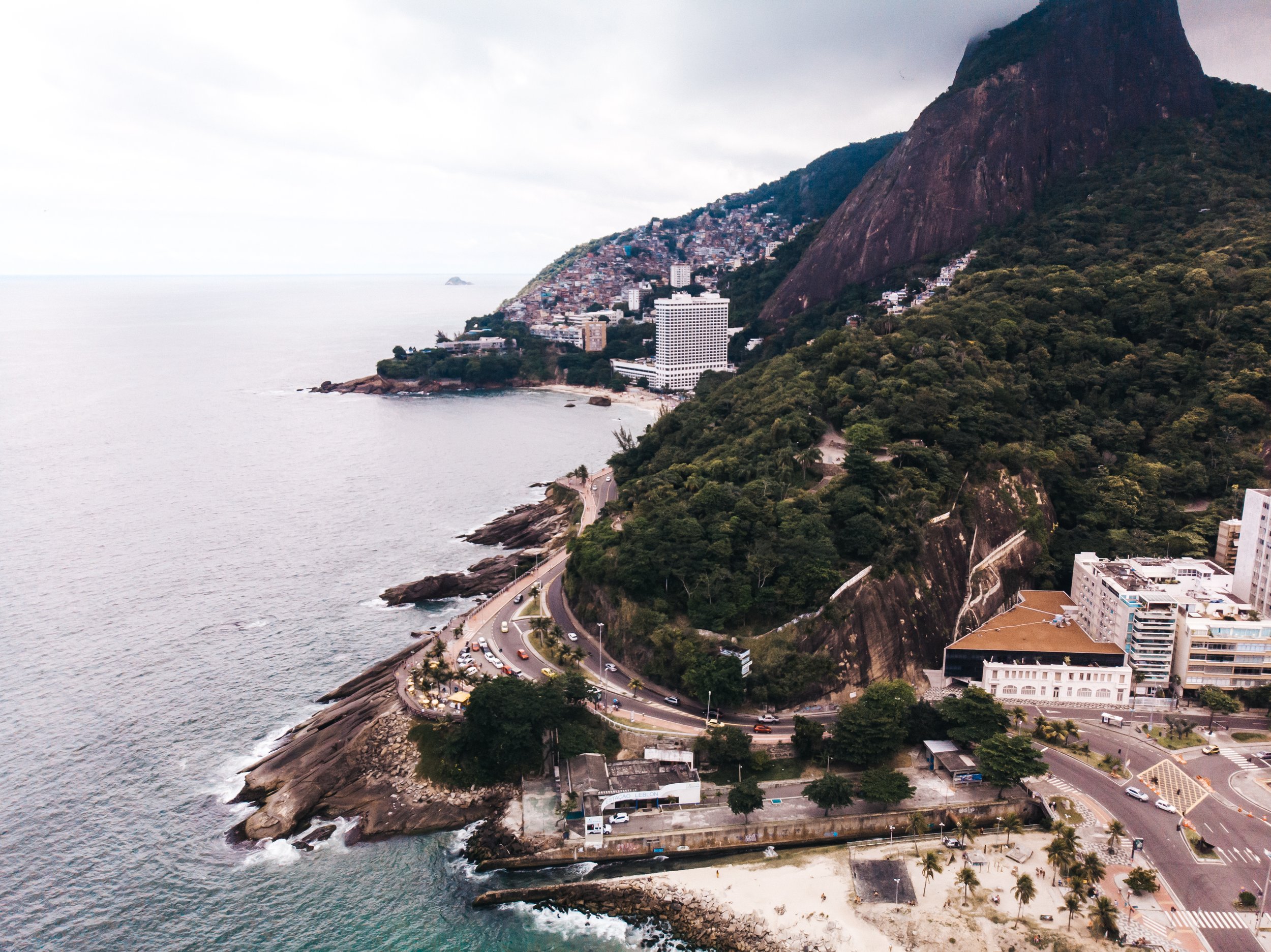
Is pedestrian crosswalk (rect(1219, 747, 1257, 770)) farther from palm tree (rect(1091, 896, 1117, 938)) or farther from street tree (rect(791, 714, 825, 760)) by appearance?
street tree (rect(791, 714, 825, 760))

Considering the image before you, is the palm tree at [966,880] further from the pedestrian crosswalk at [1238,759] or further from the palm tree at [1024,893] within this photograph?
the pedestrian crosswalk at [1238,759]

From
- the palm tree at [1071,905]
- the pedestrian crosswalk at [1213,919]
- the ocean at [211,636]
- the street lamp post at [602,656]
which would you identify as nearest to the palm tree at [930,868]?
the palm tree at [1071,905]

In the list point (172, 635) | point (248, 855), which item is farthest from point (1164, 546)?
point (172, 635)

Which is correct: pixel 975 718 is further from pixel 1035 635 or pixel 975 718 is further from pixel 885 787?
pixel 1035 635

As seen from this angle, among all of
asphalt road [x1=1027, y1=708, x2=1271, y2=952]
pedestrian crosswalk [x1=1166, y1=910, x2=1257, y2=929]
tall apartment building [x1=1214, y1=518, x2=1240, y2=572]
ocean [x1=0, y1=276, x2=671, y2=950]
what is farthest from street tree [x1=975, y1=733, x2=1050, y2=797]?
tall apartment building [x1=1214, y1=518, x2=1240, y2=572]

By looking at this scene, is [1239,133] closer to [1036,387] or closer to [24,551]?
[1036,387]
